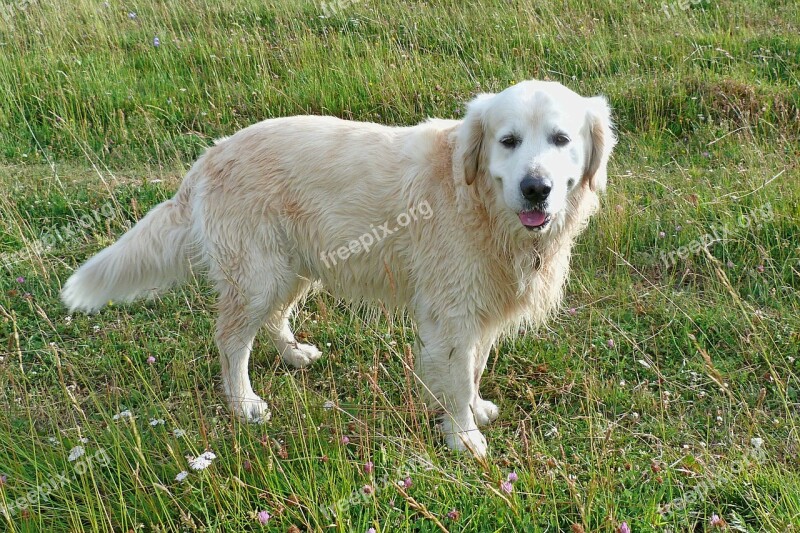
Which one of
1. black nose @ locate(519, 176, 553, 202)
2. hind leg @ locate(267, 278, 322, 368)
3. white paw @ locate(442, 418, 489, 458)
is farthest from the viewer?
hind leg @ locate(267, 278, 322, 368)

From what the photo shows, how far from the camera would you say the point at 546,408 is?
3.51 metres

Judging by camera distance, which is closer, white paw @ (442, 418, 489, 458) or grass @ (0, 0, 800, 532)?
grass @ (0, 0, 800, 532)

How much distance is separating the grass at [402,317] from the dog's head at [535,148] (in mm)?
711

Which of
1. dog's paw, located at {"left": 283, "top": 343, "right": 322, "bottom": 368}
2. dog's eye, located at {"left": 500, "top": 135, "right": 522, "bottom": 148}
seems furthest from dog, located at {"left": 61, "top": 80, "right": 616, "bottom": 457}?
dog's paw, located at {"left": 283, "top": 343, "right": 322, "bottom": 368}

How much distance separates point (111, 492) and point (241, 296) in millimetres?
1084

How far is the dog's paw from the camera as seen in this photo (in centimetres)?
399

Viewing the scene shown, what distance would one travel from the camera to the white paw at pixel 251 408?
10.6ft

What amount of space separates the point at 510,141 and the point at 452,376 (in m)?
1.10

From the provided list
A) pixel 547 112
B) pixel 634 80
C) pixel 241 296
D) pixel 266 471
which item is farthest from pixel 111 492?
pixel 634 80

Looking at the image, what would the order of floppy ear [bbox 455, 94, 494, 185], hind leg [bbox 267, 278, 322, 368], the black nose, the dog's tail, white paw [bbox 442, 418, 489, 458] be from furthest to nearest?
hind leg [bbox 267, 278, 322, 368], the dog's tail, white paw [bbox 442, 418, 489, 458], floppy ear [bbox 455, 94, 494, 185], the black nose

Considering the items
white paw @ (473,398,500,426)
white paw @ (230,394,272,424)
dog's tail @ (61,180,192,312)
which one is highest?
dog's tail @ (61,180,192,312)

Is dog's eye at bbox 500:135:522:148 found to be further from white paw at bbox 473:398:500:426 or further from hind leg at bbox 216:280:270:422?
hind leg at bbox 216:280:270:422

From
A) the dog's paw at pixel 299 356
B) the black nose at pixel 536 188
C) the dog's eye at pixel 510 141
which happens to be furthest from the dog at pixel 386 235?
the dog's paw at pixel 299 356

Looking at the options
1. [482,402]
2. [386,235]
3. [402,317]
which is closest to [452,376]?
[482,402]
